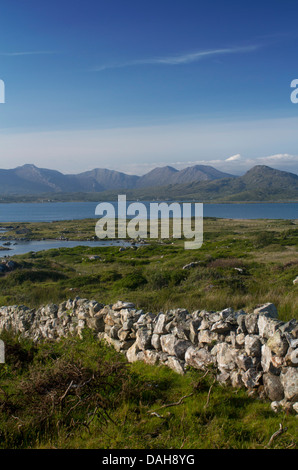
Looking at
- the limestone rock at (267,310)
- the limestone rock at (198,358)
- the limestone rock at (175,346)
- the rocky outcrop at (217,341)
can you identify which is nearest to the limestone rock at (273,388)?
the rocky outcrop at (217,341)

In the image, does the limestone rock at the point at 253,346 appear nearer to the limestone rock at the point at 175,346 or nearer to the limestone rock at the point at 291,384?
the limestone rock at the point at 291,384

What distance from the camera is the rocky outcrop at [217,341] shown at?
5.42 meters

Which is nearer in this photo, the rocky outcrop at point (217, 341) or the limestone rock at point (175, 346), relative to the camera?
the rocky outcrop at point (217, 341)

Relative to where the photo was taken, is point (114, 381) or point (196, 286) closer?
point (114, 381)

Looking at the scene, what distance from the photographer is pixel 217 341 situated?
21.4 ft

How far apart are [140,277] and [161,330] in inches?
526

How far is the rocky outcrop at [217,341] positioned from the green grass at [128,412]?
0.83ft

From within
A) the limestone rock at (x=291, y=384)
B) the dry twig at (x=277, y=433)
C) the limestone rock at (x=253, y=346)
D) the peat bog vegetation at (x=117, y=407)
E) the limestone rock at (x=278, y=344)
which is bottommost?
the peat bog vegetation at (x=117, y=407)

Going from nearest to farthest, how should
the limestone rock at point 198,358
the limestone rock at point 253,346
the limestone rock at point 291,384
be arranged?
the limestone rock at point 291,384, the limestone rock at point 253,346, the limestone rock at point 198,358

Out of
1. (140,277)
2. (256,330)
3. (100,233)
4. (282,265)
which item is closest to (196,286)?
(140,277)

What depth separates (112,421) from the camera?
4953 mm

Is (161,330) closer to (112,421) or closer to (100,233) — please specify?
(112,421)

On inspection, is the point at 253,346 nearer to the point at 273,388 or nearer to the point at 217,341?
the point at 273,388

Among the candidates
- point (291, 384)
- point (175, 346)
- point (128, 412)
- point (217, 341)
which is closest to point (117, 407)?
point (128, 412)
